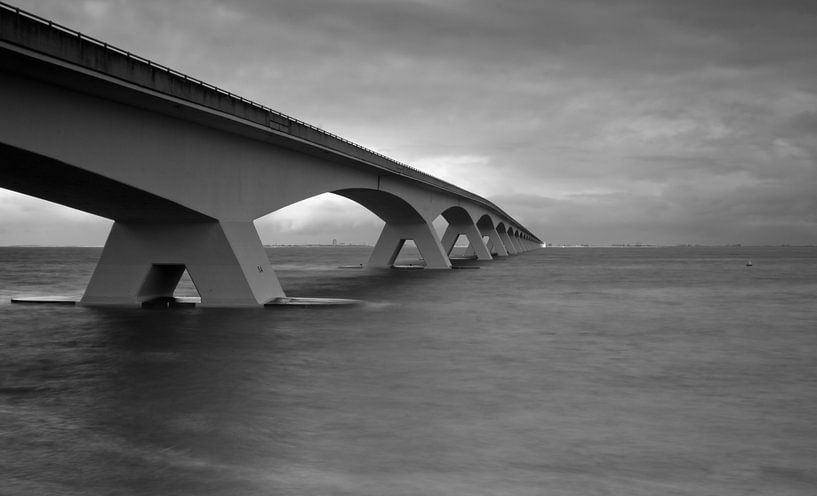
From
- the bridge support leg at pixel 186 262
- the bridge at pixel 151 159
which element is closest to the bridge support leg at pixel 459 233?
the bridge at pixel 151 159

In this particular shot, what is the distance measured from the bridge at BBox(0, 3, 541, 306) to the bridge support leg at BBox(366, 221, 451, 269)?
1008 inches

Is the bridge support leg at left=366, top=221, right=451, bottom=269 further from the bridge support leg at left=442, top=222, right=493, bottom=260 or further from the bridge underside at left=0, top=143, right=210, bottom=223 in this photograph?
the bridge underside at left=0, top=143, right=210, bottom=223

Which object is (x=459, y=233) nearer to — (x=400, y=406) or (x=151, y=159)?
(x=151, y=159)

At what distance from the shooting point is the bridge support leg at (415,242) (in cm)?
6412

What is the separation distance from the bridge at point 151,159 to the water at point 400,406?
138 inches

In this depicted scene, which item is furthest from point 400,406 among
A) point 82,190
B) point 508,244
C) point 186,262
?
point 508,244

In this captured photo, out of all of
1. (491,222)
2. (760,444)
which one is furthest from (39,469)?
(491,222)

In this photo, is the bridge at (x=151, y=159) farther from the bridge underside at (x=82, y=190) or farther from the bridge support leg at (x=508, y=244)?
the bridge support leg at (x=508, y=244)

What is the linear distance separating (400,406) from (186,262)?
17482 mm

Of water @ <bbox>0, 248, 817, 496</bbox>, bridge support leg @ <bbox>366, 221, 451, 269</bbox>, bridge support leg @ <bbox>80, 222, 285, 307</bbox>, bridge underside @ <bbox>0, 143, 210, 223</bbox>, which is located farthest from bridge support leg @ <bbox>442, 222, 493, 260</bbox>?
water @ <bbox>0, 248, 817, 496</bbox>

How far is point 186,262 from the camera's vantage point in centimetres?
2672

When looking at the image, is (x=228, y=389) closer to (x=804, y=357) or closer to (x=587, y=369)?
(x=587, y=369)

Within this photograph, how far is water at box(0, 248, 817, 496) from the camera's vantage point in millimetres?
7887

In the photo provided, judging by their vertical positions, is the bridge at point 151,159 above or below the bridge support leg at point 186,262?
above
